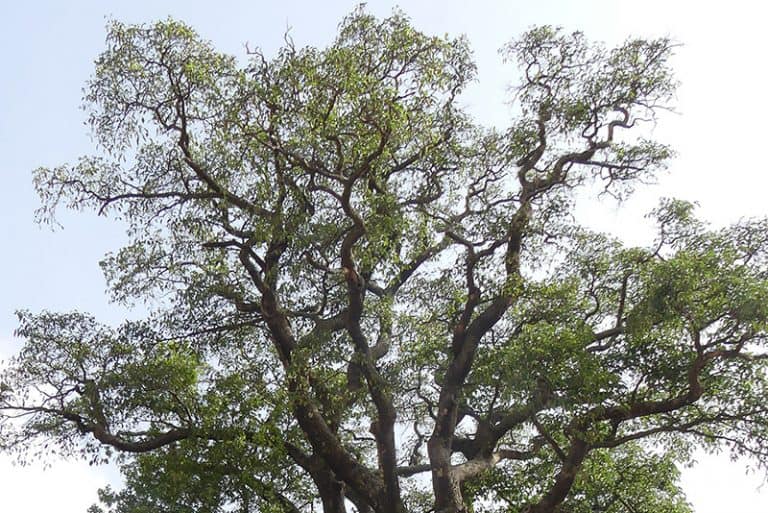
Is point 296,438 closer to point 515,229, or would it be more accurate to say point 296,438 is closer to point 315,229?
point 315,229

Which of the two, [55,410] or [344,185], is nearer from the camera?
[344,185]

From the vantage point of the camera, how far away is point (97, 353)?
8273 millimetres

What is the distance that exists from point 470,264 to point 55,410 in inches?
189

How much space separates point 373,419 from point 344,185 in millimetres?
3133

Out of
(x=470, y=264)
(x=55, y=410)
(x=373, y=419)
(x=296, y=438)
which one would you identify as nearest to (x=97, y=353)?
(x=55, y=410)

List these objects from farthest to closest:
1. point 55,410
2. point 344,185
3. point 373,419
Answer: point 373,419 → point 55,410 → point 344,185

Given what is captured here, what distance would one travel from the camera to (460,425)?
9.54 meters

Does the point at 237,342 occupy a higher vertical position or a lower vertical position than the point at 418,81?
lower

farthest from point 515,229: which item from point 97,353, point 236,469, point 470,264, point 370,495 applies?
point 97,353

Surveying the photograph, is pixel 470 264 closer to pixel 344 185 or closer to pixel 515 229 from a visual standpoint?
pixel 515 229

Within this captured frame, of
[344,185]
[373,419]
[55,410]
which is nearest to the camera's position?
[344,185]

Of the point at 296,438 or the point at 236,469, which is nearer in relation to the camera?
the point at 236,469

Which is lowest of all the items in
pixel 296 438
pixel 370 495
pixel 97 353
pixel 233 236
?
pixel 370 495

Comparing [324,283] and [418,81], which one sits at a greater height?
[418,81]
